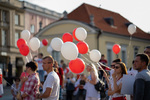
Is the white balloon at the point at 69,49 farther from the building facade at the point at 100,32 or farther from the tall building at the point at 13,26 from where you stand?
the tall building at the point at 13,26

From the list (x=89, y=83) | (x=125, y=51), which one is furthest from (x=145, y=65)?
(x=125, y=51)

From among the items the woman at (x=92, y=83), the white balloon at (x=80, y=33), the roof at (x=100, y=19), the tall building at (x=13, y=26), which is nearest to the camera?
the woman at (x=92, y=83)

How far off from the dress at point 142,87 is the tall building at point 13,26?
107ft

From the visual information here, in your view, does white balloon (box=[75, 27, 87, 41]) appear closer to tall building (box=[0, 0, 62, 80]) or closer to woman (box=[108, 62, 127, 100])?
woman (box=[108, 62, 127, 100])

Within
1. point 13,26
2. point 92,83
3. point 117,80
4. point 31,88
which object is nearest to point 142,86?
point 117,80

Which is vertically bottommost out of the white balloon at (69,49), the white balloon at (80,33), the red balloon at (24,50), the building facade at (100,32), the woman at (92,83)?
the woman at (92,83)

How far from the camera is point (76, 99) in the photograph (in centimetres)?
1245

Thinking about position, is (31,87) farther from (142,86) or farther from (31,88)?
(142,86)

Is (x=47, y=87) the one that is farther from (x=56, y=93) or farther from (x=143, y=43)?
(x=143, y=43)

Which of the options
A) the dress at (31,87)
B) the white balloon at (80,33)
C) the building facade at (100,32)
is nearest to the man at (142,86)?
the dress at (31,87)

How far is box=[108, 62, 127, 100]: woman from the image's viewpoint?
553 centimetres

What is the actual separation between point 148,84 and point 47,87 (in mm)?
2061

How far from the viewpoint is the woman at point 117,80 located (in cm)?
553

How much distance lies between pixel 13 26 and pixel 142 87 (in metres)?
37.7
